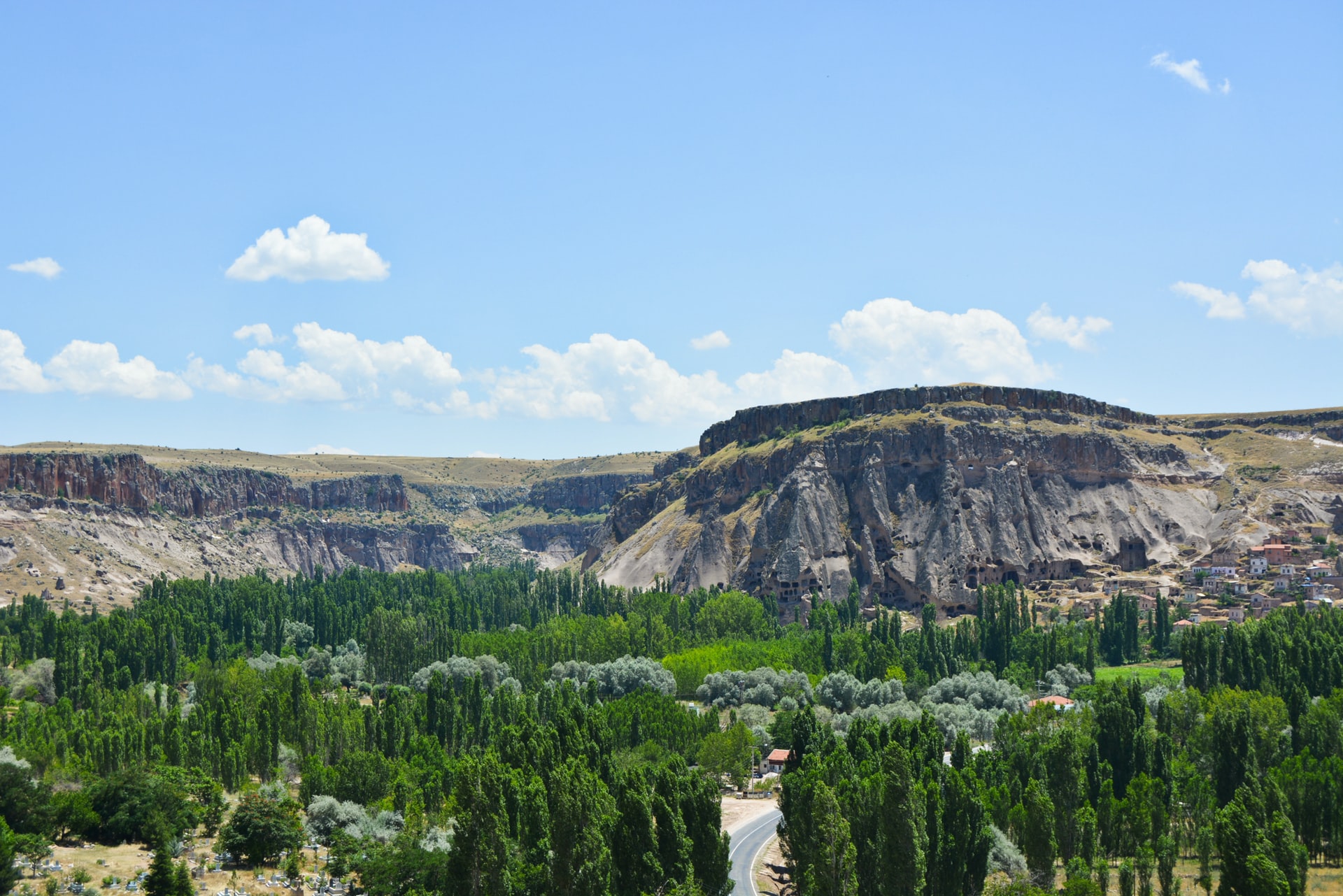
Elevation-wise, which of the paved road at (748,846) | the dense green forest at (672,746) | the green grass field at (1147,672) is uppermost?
the dense green forest at (672,746)

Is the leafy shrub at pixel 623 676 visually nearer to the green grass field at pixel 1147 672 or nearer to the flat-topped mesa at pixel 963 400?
the green grass field at pixel 1147 672

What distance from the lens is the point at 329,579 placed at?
621 ft

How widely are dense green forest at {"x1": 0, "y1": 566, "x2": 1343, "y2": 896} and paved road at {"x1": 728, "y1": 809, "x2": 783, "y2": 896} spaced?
14.6 feet

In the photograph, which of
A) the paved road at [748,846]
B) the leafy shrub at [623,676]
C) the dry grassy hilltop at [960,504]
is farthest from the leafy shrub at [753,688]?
the dry grassy hilltop at [960,504]

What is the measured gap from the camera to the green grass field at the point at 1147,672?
10719 centimetres

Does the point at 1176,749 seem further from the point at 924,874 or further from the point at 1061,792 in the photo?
the point at 924,874

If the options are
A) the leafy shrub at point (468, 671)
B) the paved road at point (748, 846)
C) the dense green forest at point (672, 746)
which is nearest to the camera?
the dense green forest at point (672, 746)

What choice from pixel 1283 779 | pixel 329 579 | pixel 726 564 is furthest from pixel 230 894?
pixel 329 579

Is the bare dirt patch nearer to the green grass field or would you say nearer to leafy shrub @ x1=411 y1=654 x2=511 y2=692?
leafy shrub @ x1=411 y1=654 x2=511 y2=692

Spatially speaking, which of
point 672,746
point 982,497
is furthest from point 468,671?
point 982,497

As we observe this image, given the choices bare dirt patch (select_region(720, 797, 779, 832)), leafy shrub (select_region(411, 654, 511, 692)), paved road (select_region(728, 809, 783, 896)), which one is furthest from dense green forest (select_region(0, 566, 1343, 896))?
paved road (select_region(728, 809, 783, 896))

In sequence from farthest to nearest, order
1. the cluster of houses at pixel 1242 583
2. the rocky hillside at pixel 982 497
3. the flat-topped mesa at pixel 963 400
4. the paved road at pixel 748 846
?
the flat-topped mesa at pixel 963 400
the rocky hillside at pixel 982 497
the cluster of houses at pixel 1242 583
the paved road at pixel 748 846

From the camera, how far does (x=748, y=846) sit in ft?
213

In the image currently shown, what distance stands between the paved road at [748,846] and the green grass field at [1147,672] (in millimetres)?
46561
